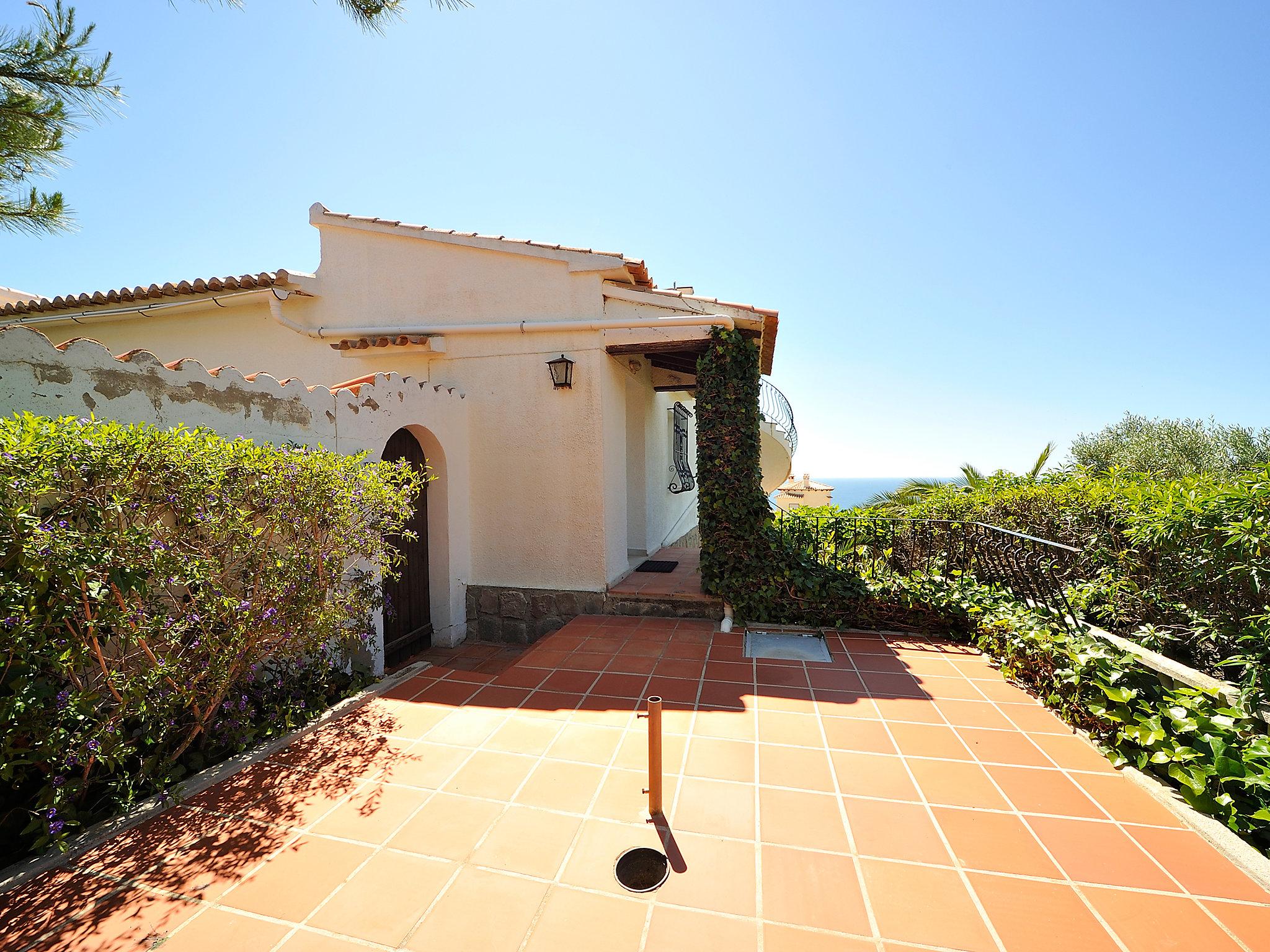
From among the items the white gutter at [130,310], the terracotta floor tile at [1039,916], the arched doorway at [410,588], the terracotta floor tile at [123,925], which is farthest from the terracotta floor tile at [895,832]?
the white gutter at [130,310]

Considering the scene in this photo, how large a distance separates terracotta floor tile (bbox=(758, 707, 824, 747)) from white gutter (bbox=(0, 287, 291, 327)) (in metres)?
8.83

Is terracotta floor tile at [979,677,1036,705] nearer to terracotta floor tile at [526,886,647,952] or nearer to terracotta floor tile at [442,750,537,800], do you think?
terracotta floor tile at [526,886,647,952]

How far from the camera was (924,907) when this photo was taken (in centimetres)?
222

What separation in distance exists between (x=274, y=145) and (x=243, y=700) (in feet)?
26.1

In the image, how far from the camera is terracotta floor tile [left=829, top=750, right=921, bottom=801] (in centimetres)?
307

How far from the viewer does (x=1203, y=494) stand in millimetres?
3760

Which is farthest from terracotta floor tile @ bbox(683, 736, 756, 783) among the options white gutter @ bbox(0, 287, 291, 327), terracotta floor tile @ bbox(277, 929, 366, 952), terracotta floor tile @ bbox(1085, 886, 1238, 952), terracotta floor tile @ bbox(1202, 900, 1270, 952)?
white gutter @ bbox(0, 287, 291, 327)

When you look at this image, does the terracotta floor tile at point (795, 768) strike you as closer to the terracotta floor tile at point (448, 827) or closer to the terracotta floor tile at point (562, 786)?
the terracotta floor tile at point (562, 786)

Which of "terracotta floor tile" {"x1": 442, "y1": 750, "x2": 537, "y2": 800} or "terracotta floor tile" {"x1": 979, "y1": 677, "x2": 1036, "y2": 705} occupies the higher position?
"terracotta floor tile" {"x1": 442, "y1": 750, "x2": 537, "y2": 800}

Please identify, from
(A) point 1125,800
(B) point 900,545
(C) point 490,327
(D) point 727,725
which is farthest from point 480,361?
(A) point 1125,800

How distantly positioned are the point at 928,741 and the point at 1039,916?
1.56 metres

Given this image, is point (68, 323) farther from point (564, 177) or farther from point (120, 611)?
point (120, 611)

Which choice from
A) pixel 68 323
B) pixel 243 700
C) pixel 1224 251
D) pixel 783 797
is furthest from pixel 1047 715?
pixel 1224 251

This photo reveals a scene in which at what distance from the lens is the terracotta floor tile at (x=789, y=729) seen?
3.67 meters
